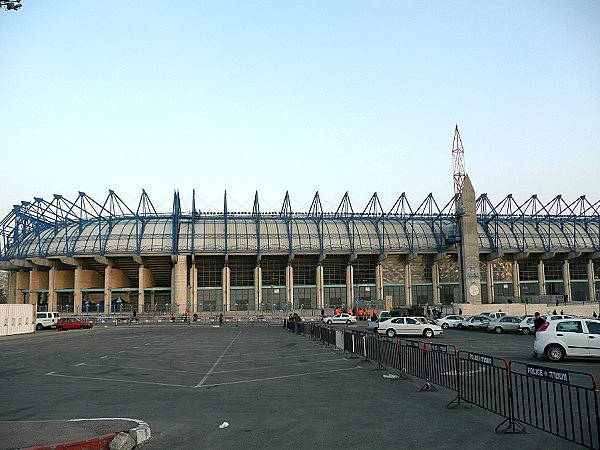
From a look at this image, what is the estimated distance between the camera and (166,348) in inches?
1193

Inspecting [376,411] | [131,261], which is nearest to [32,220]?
[131,261]

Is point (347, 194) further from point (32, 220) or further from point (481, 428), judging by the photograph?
point (481, 428)

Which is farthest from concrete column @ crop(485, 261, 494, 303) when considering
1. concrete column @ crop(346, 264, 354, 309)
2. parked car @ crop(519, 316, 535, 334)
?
parked car @ crop(519, 316, 535, 334)

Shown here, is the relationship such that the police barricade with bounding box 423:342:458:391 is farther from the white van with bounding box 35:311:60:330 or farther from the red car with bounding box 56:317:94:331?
the white van with bounding box 35:311:60:330

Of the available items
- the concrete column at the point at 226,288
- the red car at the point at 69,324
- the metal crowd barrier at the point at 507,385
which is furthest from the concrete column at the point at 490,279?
the metal crowd barrier at the point at 507,385

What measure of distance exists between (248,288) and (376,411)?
269ft

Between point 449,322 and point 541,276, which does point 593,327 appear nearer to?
point 449,322

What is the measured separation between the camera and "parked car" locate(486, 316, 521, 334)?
42.9 m

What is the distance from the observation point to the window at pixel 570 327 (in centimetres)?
2133

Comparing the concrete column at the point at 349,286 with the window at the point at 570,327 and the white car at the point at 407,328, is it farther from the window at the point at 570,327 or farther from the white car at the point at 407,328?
the window at the point at 570,327

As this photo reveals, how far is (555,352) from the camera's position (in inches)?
840

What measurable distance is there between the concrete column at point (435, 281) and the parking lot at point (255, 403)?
75.8m

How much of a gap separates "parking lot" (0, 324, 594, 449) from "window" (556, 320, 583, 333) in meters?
7.28

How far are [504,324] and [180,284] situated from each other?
186 feet
